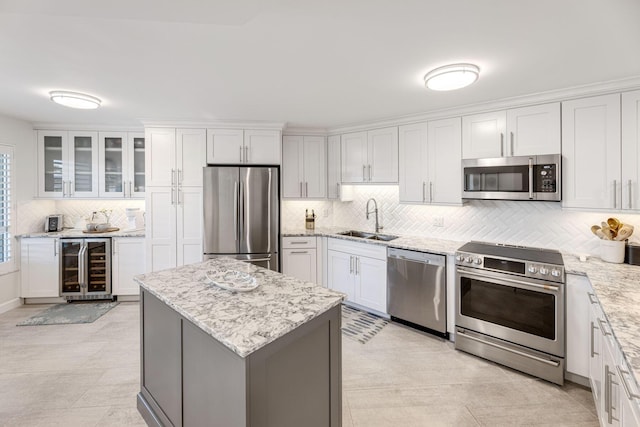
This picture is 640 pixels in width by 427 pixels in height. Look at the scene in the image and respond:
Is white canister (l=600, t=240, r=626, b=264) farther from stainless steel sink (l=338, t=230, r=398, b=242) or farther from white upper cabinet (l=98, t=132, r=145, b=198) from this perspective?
→ white upper cabinet (l=98, t=132, r=145, b=198)

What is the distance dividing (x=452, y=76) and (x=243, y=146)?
9.13 ft

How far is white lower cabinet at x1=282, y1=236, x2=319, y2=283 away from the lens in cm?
430

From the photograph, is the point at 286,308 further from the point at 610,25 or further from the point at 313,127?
the point at 313,127

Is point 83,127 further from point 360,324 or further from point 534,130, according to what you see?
point 534,130

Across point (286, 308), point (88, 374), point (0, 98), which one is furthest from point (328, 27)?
point (0, 98)

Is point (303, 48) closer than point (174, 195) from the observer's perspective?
Yes

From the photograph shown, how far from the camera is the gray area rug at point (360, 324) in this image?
134 inches

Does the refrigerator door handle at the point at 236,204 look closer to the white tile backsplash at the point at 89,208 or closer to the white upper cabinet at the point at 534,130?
the white tile backsplash at the point at 89,208

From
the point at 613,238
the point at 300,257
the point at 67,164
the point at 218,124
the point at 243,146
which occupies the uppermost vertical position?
the point at 218,124

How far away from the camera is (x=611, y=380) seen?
62.6 inches

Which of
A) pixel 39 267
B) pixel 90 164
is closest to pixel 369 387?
pixel 39 267

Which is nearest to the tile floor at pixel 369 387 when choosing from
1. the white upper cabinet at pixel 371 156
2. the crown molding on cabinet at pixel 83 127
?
the white upper cabinet at pixel 371 156

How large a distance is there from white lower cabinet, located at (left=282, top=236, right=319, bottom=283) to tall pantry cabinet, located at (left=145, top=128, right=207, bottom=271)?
46.5 inches

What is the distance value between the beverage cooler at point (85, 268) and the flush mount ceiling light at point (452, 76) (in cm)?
461
